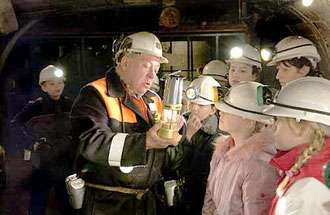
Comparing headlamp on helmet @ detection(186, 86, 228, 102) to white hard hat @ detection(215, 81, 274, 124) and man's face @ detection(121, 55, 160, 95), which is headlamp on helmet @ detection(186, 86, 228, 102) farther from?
man's face @ detection(121, 55, 160, 95)

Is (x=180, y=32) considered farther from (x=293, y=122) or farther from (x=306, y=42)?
(x=293, y=122)

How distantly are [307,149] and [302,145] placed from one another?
0.08m

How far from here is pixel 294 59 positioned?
17.2 ft

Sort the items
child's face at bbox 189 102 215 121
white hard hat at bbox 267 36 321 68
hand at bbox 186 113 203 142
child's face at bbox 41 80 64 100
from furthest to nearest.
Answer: child's face at bbox 41 80 64 100
white hard hat at bbox 267 36 321 68
child's face at bbox 189 102 215 121
hand at bbox 186 113 203 142

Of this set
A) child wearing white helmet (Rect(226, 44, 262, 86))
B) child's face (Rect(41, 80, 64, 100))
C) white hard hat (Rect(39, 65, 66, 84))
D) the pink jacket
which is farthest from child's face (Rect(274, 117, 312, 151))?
white hard hat (Rect(39, 65, 66, 84))

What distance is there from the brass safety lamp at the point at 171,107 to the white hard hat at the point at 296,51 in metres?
2.85

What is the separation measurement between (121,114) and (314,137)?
171cm

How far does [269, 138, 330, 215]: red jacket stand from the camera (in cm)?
247

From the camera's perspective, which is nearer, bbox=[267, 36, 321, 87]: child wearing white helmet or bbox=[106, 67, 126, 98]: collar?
bbox=[106, 67, 126, 98]: collar

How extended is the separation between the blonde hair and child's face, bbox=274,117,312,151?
22 millimetres

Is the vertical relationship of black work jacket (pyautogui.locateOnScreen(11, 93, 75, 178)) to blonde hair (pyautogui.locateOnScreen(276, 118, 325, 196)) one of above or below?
below

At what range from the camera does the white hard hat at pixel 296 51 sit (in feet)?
17.4

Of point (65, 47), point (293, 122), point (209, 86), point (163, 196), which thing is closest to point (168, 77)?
point (293, 122)

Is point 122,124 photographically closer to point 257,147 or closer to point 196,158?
point 196,158
